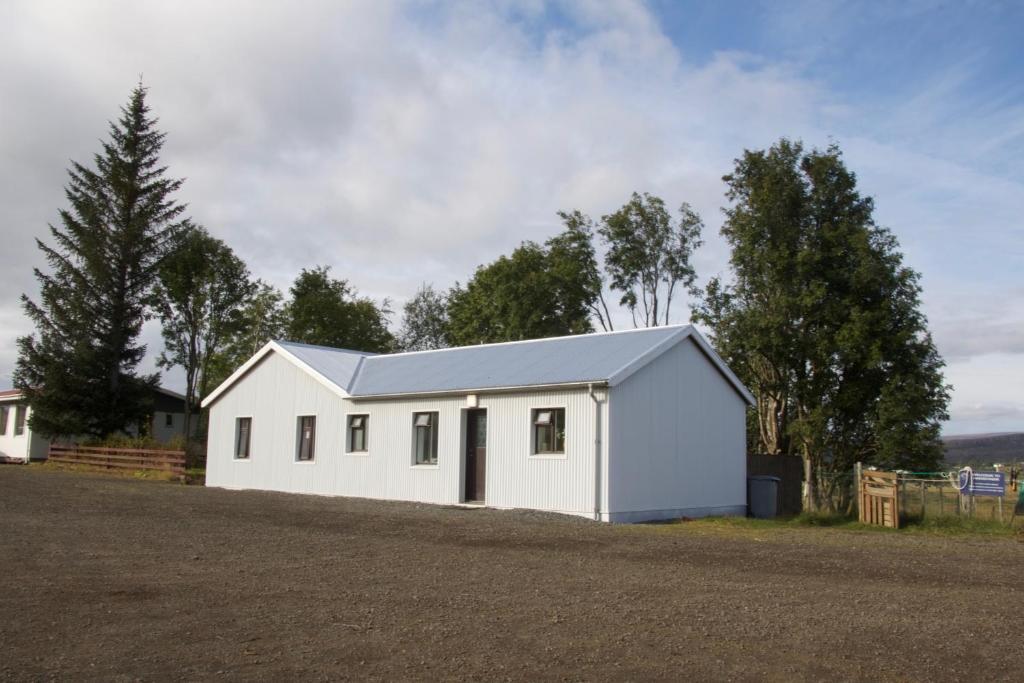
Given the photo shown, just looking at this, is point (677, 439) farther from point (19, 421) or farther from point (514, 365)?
point (19, 421)

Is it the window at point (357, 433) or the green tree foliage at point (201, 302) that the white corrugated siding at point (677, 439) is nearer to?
the window at point (357, 433)

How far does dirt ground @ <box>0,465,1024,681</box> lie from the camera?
21.3 feet

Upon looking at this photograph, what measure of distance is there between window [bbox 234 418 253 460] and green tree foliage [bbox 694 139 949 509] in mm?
14805

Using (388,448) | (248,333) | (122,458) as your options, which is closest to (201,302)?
(248,333)

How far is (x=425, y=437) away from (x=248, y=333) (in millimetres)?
35455

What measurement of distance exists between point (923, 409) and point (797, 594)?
18804 mm

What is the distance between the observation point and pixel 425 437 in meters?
22.5

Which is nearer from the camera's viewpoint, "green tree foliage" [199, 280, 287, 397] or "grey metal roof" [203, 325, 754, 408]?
"grey metal roof" [203, 325, 754, 408]

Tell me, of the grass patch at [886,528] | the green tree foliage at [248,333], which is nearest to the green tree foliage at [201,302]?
the green tree foliage at [248,333]

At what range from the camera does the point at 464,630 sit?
758cm

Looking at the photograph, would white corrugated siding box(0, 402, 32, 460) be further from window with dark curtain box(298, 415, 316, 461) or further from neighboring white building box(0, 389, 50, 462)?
window with dark curtain box(298, 415, 316, 461)

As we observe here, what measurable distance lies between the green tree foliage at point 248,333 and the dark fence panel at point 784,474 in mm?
35068

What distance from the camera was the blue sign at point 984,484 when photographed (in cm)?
1847

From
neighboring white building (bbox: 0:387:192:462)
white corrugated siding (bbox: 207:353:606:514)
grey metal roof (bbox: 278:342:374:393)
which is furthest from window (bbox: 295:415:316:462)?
neighboring white building (bbox: 0:387:192:462)
